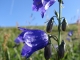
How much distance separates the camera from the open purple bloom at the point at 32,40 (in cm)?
224

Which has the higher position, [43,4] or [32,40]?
[43,4]

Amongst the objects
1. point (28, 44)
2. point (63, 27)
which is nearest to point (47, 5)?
point (63, 27)

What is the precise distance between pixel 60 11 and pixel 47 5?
Answer: 7.1 inches

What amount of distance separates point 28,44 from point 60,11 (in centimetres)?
43

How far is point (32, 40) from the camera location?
230 cm

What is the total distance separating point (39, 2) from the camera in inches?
90.3

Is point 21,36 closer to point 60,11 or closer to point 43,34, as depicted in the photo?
point 43,34

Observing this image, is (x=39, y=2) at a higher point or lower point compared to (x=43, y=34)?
higher

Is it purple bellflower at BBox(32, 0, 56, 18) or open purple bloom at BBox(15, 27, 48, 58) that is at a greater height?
purple bellflower at BBox(32, 0, 56, 18)

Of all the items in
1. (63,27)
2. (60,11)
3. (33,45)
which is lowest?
(33,45)

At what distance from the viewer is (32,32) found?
7.65 ft

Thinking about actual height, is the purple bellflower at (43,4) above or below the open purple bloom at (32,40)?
above

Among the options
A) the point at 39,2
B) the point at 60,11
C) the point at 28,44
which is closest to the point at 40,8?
the point at 39,2

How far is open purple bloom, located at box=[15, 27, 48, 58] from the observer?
2.24 meters
